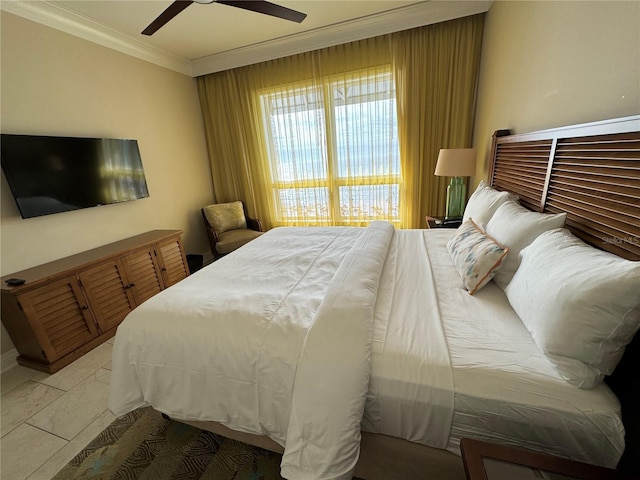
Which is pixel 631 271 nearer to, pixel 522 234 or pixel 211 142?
pixel 522 234

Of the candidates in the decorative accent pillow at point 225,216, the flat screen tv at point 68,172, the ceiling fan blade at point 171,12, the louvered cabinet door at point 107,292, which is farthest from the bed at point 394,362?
the decorative accent pillow at point 225,216

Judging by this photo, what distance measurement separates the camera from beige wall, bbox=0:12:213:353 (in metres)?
2.03

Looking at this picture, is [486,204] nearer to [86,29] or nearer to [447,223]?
[447,223]

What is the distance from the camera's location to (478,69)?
279cm

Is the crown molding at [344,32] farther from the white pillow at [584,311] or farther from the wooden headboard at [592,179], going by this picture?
the white pillow at [584,311]

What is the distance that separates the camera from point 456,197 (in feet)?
9.03

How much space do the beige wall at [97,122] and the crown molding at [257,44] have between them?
0.27ft

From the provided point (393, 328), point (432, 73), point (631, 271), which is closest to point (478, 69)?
point (432, 73)

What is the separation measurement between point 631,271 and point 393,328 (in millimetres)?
725

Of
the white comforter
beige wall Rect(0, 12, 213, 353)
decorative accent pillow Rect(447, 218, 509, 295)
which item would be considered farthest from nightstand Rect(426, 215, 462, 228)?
beige wall Rect(0, 12, 213, 353)

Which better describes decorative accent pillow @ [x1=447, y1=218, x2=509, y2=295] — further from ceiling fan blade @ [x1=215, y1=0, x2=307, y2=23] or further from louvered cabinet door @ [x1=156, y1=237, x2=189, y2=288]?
louvered cabinet door @ [x1=156, y1=237, x2=189, y2=288]

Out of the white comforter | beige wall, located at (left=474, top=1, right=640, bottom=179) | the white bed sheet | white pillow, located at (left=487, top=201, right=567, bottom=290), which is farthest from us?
white pillow, located at (left=487, top=201, right=567, bottom=290)

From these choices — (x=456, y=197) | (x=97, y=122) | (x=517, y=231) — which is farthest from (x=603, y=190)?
(x=97, y=122)

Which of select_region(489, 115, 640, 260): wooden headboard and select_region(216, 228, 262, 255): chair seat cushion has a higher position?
select_region(489, 115, 640, 260): wooden headboard
